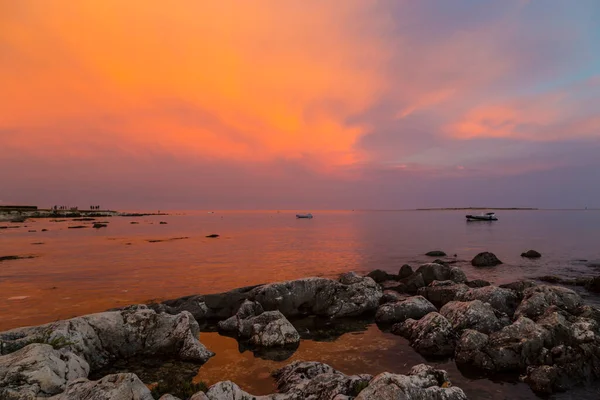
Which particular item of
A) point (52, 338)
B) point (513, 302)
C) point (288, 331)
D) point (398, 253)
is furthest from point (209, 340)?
point (398, 253)

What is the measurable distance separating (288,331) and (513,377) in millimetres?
8918

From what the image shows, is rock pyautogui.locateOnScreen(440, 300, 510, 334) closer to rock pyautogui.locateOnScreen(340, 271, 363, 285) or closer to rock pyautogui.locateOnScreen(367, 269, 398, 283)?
rock pyautogui.locateOnScreen(340, 271, 363, 285)

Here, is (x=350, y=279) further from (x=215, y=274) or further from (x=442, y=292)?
(x=215, y=274)

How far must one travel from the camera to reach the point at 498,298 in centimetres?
1839

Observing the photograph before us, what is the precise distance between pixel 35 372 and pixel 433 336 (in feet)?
46.5

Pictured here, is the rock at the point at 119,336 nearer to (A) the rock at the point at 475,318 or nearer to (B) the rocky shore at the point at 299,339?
(B) the rocky shore at the point at 299,339

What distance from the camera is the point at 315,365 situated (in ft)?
36.1

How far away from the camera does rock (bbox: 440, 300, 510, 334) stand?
15.0m

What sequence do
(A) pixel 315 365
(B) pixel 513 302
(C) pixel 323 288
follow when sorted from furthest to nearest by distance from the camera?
(C) pixel 323 288 → (B) pixel 513 302 → (A) pixel 315 365

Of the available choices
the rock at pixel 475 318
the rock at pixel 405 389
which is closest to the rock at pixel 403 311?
the rock at pixel 475 318

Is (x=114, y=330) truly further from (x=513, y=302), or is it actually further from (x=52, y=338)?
(x=513, y=302)

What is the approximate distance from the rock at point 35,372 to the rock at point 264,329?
6.90 metres

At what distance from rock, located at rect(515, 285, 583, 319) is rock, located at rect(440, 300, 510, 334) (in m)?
1.78

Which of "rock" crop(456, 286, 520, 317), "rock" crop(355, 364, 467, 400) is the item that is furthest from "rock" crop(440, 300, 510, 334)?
"rock" crop(355, 364, 467, 400)
